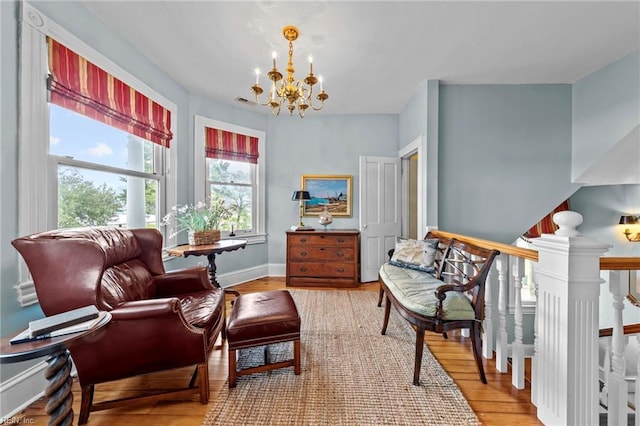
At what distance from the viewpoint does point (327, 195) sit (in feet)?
14.5

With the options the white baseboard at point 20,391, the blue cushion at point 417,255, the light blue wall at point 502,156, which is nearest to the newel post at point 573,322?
the blue cushion at point 417,255

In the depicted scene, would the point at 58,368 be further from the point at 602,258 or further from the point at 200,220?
the point at 602,258

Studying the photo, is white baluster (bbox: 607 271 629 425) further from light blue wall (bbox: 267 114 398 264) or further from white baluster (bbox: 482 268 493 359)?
light blue wall (bbox: 267 114 398 264)

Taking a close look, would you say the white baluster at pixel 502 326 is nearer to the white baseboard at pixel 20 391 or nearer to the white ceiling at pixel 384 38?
the white ceiling at pixel 384 38

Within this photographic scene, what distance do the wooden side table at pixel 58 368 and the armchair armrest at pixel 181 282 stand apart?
88 cm

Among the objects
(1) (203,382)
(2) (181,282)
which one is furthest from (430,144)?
(1) (203,382)

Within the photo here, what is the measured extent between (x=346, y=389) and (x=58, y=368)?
1.51 meters

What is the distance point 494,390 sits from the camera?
1.73m

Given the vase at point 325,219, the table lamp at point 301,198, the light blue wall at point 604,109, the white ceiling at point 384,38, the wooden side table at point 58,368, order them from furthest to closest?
1. the vase at point 325,219
2. the table lamp at point 301,198
3. the light blue wall at point 604,109
4. the white ceiling at point 384,38
5. the wooden side table at point 58,368

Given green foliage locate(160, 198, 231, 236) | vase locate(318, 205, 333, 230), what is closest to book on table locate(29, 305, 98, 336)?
green foliage locate(160, 198, 231, 236)

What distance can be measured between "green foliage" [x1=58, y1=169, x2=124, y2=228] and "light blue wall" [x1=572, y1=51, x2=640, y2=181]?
5.22 m

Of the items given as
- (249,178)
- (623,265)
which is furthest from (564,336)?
(249,178)

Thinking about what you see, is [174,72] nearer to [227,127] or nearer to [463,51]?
[227,127]

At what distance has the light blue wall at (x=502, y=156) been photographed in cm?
332
